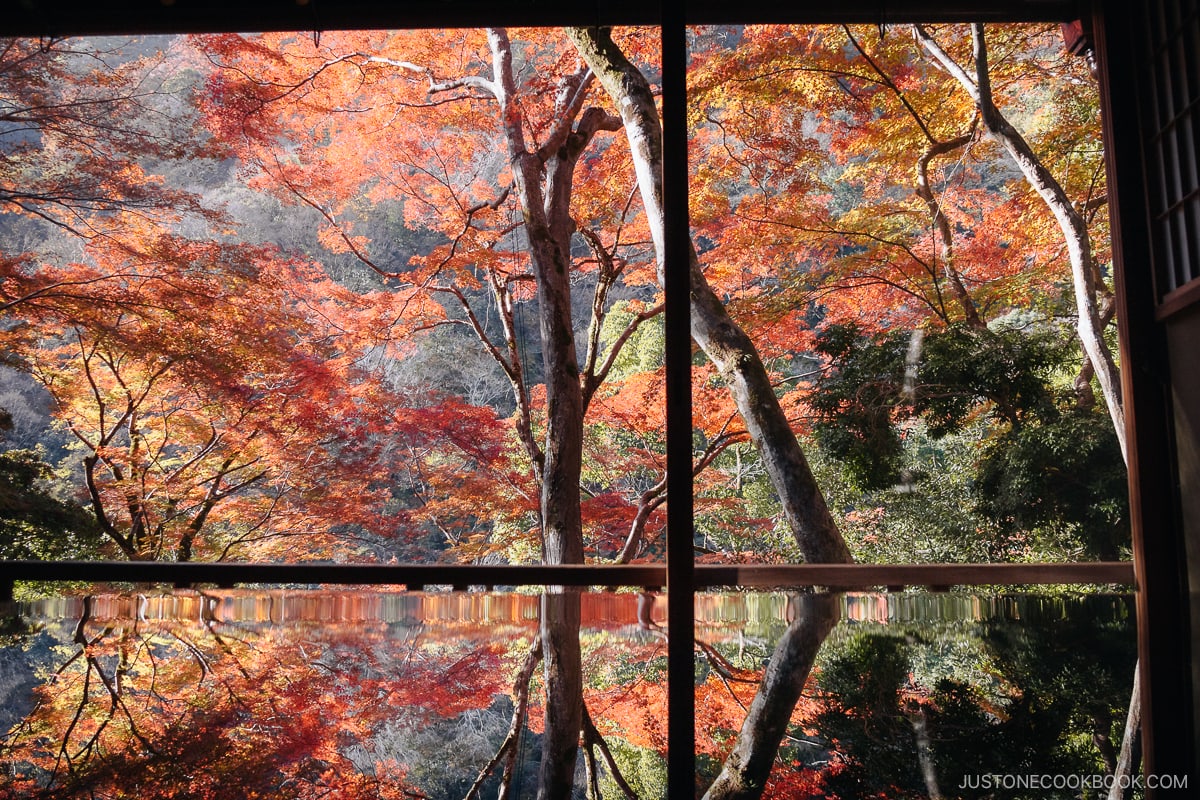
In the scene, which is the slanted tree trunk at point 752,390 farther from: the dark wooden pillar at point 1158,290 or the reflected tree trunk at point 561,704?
the dark wooden pillar at point 1158,290

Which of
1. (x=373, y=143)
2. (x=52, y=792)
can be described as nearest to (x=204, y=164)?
(x=373, y=143)

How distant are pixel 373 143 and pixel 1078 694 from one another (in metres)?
6.37

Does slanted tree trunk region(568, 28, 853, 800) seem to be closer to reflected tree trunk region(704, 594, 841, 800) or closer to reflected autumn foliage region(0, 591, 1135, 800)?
reflected tree trunk region(704, 594, 841, 800)

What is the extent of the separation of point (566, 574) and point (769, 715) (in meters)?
0.74

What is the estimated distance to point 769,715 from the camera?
1.97 meters

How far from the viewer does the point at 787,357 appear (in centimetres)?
653

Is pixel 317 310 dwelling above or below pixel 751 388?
above

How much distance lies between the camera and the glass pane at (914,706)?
1504mm

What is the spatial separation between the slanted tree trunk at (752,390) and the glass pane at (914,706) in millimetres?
452

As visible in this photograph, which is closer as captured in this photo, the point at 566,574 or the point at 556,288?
the point at 566,574

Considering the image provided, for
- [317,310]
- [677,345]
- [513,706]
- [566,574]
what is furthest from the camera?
[317,310]

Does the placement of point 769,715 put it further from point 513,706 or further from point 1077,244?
point 1077,244

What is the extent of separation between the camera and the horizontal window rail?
2367 mm

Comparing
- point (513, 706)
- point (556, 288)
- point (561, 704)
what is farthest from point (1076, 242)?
point (513, 706)
